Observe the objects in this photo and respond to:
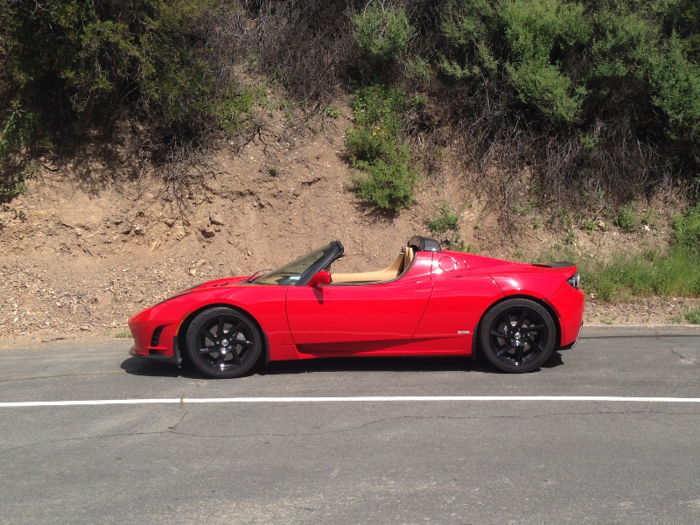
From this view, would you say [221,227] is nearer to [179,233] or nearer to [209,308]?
[179,233]

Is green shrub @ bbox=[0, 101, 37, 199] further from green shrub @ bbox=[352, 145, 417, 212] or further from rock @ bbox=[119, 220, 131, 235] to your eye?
green shrub @ bbox=[352, 145, 417, 212]

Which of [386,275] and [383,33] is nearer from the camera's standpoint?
[386,275]

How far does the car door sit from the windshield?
10.1 inches

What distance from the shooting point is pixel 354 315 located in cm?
647

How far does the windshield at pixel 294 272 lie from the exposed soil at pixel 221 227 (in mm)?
3761

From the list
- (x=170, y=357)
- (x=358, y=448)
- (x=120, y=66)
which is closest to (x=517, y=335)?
(x=358, y=448)

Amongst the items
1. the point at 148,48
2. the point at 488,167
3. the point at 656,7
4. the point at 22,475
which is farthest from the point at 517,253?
the point at 22,475

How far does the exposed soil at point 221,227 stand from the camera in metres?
10.5

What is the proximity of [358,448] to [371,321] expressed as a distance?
1.91m

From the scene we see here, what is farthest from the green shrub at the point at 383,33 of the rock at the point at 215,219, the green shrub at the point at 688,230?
the green shrub at the point at 688,230

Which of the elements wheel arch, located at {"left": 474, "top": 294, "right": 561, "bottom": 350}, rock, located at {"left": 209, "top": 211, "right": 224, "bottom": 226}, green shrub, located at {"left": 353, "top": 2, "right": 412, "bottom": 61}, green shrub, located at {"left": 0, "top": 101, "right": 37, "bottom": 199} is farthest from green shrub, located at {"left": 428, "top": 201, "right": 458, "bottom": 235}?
green shrub, located at {"left": 0, "top": 101, "right": 37, "bottom": 199}

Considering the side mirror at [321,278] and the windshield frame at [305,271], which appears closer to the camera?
the side mirror at [321,278]

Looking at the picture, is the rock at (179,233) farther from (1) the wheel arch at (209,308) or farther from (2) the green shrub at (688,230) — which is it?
(2) the green shrub at (688,230)

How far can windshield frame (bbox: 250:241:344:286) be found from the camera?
668 centimetres
